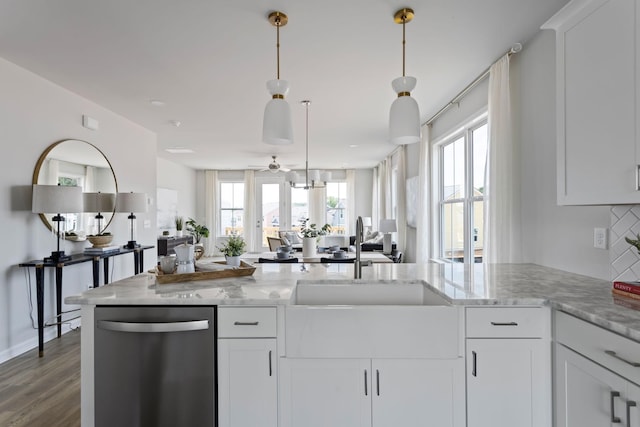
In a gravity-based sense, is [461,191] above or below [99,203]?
above

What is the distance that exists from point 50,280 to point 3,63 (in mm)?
1980

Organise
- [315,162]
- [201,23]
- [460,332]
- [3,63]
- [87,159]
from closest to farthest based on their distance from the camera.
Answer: [460,332] < [201,23] < [3,63] < [87,159] < [315,162]

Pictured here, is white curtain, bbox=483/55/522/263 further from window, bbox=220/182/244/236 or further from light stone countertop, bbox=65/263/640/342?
window, bbox=220/182/244/236

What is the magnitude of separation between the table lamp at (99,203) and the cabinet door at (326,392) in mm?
3495

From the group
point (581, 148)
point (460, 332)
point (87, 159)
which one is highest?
point (87, 159)

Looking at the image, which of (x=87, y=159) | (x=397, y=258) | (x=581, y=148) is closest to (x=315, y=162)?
(x=397, y=258)

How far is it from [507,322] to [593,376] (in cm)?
33

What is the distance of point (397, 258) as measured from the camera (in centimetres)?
534

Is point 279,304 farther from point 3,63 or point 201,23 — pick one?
point 3,63

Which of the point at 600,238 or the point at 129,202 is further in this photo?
the point at 129,202

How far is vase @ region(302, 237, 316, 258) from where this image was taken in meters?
4.33

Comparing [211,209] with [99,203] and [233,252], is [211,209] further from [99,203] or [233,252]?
[233,252]

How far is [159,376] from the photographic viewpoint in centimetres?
A: 149

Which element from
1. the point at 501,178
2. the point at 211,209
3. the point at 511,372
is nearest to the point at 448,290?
the point at 511,372
